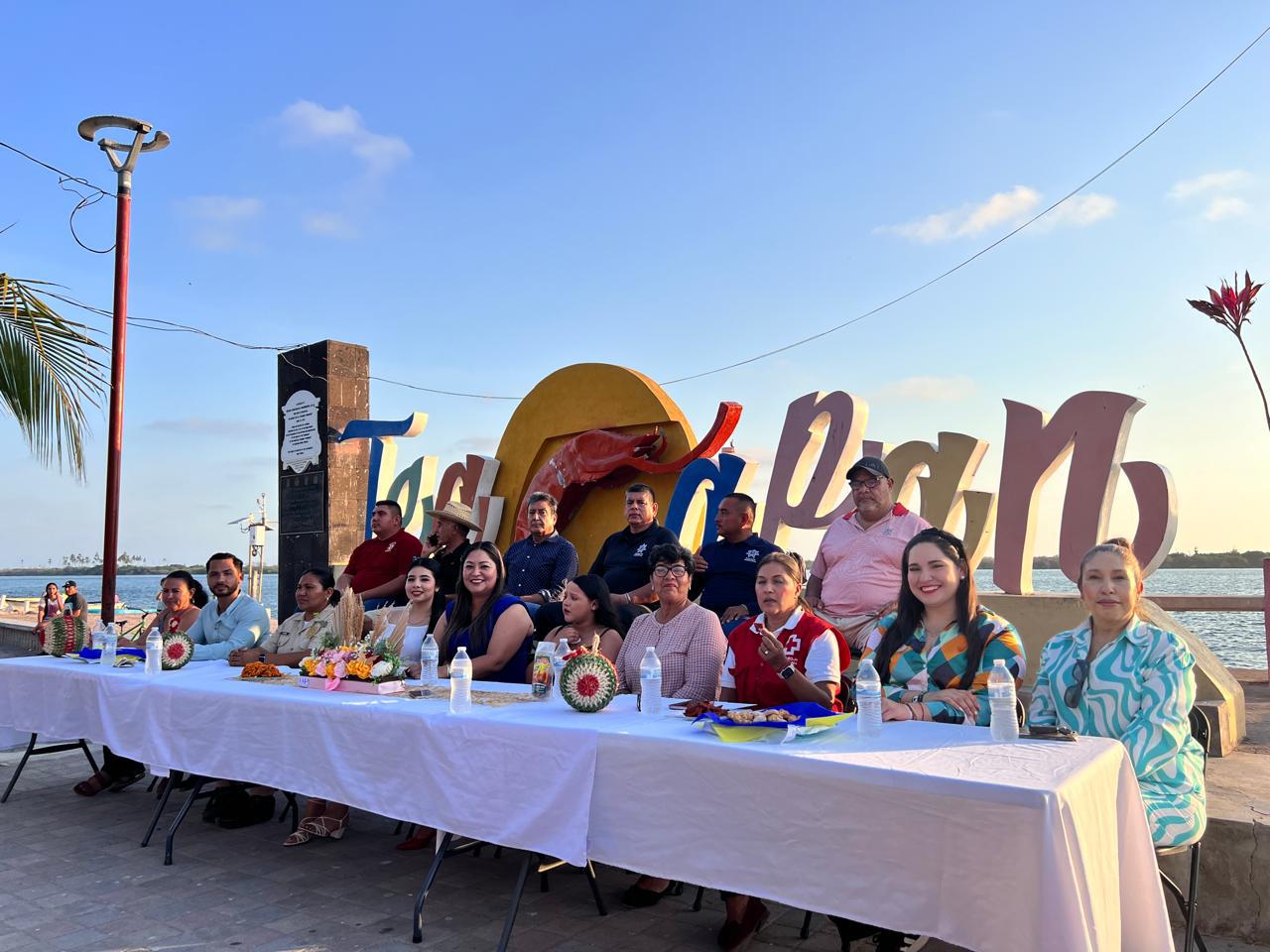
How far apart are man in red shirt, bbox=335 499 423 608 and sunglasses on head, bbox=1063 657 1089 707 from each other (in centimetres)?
481

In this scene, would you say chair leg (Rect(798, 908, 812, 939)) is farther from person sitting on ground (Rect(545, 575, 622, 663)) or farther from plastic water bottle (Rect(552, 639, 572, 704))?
person sitting on ground (Rect(545, 575, 622, 663))

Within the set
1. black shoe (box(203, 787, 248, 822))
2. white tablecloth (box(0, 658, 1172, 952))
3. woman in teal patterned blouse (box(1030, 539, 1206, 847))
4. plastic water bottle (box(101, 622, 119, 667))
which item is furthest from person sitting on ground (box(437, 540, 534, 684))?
woman in teal patterned blouse (box(1030, 539, 1206, 847))

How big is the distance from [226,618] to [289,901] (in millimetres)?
2505

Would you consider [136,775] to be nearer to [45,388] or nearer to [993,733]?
[45,388]

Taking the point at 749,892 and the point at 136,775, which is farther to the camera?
the point at 136,775

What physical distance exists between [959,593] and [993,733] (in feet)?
2.15

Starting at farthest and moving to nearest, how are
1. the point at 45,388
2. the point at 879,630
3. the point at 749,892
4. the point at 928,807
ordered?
the point at 45,388, the point at 879,630, the point at 749,892, the point at 928,807

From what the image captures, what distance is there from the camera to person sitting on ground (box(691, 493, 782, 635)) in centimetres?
527

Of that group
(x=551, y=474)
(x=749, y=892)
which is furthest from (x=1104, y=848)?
(x=551, y=474)

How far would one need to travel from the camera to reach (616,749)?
2891 millimetres

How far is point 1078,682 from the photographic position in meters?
3.07

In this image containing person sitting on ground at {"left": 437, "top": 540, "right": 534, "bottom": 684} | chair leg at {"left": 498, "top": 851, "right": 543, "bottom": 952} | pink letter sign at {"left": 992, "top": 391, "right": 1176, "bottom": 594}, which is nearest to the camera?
chair leg at {"left": 498, "top": 851, "right": 543, "bottom": 952}

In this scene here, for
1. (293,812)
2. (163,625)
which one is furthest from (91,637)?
(293,812)

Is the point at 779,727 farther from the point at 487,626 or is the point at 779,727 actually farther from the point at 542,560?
the point at 542,560
